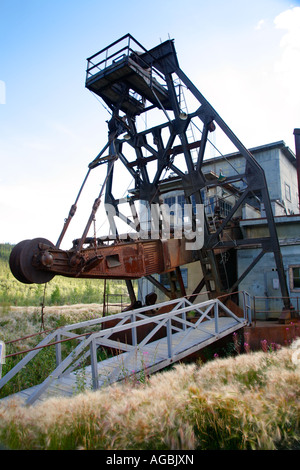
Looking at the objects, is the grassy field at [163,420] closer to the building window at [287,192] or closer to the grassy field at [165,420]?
the grassy field at [165,420]

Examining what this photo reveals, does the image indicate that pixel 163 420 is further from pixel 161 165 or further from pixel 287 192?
pixel 287 192

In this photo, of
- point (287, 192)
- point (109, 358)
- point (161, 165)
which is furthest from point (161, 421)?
point (287, 192)

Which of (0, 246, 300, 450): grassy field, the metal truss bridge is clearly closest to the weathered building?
the metal truss bridge

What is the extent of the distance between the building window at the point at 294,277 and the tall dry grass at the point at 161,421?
9324 millimetres

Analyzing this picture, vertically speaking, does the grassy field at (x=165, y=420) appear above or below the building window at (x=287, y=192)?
below

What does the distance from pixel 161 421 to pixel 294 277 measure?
35.5 ft

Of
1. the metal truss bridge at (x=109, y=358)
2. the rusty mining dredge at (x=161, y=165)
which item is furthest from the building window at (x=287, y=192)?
the metal truss bridge at (x=109, y=358)

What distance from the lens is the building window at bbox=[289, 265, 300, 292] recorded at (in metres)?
12.0

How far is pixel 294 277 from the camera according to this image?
1208 centimetres

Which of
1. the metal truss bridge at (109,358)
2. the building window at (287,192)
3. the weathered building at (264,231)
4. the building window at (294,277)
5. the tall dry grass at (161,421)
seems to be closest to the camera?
the tall dry grass at (161,421)

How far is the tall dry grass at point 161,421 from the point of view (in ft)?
8.71

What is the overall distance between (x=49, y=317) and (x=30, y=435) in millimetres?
12173

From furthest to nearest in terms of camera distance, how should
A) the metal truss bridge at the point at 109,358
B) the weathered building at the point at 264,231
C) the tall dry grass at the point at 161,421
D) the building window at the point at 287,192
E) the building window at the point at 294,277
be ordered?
the building window at the point at 287,192 < the weathered building at the point at 264,231 < the building window at the point at 294,277 < the metal truss bridge at the point at 109,358 < the tall dry grass at the point at 161,421
